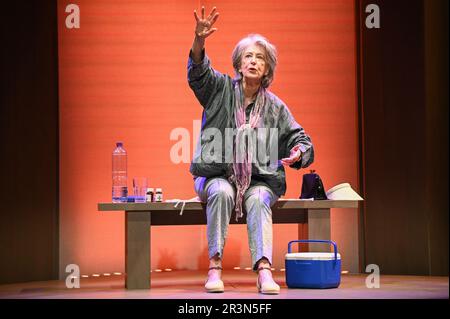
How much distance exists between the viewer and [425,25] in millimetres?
4988

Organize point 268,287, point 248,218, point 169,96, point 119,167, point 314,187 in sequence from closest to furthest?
point 268,287 < point 248,218 < point 314,187 < point 119,167 < point 169,96

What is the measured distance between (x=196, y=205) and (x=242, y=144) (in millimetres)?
387

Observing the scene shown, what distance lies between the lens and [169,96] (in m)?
5.55

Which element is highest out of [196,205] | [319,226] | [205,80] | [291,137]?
[205,80]

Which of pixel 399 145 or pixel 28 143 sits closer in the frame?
pixel 28 143

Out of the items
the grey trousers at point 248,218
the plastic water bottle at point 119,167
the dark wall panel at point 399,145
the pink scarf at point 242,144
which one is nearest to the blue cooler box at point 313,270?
the grey trousers at point 248,218

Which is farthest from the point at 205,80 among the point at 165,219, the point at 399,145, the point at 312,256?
the point at 399,145

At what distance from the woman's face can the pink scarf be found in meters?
0.09

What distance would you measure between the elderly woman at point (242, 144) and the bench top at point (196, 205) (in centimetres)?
7

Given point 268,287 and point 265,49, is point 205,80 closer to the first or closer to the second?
point 265,49

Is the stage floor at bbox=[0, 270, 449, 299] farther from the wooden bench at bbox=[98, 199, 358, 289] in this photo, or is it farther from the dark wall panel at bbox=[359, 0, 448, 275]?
the dark wall panel at bbox=[359, 0, 448, 275]

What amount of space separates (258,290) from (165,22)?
2.41 metres
